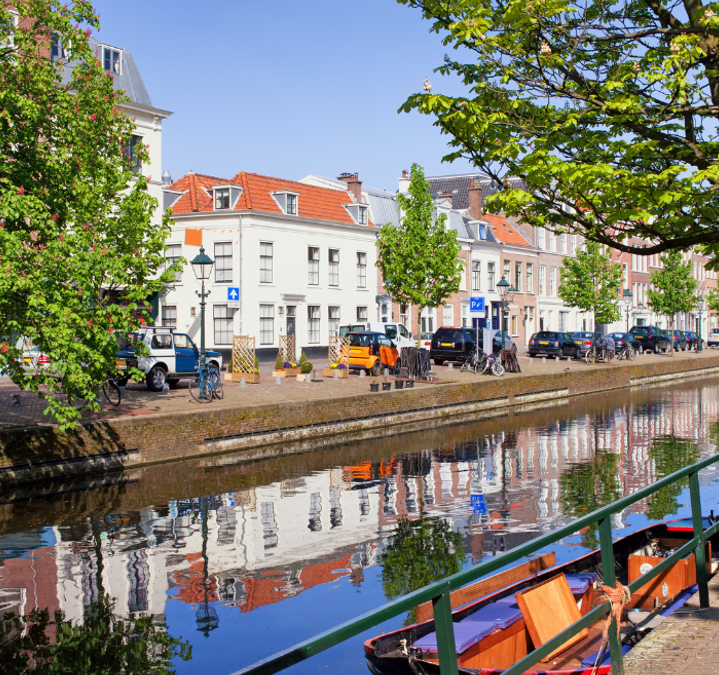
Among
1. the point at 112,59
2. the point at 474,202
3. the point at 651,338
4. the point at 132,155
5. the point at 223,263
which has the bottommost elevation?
the point at 651,338

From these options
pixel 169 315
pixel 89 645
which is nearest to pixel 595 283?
pixel 169 315

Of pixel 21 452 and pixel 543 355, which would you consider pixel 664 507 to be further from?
pixel 543 355

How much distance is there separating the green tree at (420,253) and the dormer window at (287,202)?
5.17 m

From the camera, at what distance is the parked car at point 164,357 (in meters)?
23.8

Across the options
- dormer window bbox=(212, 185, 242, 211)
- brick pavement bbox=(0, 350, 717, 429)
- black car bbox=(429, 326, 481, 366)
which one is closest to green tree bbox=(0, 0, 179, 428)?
brick pavement bbox=(0, 350, 717, 429)

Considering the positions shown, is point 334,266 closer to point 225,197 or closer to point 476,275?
point 225,197

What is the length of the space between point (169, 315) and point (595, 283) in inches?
971

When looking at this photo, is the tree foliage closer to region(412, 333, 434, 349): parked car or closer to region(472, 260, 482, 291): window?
region(472, 260, 482, 291): window

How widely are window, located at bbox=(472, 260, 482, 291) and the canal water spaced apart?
117 feet

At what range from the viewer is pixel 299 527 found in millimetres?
12031

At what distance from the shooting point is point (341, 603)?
8555 mm

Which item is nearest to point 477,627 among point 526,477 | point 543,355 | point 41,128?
point 526,477

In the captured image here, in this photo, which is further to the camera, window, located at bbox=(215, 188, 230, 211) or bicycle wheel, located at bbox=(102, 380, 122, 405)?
window, located at bbox=(215, 188, 230, 211)

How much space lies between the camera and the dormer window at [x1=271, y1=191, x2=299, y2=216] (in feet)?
139
